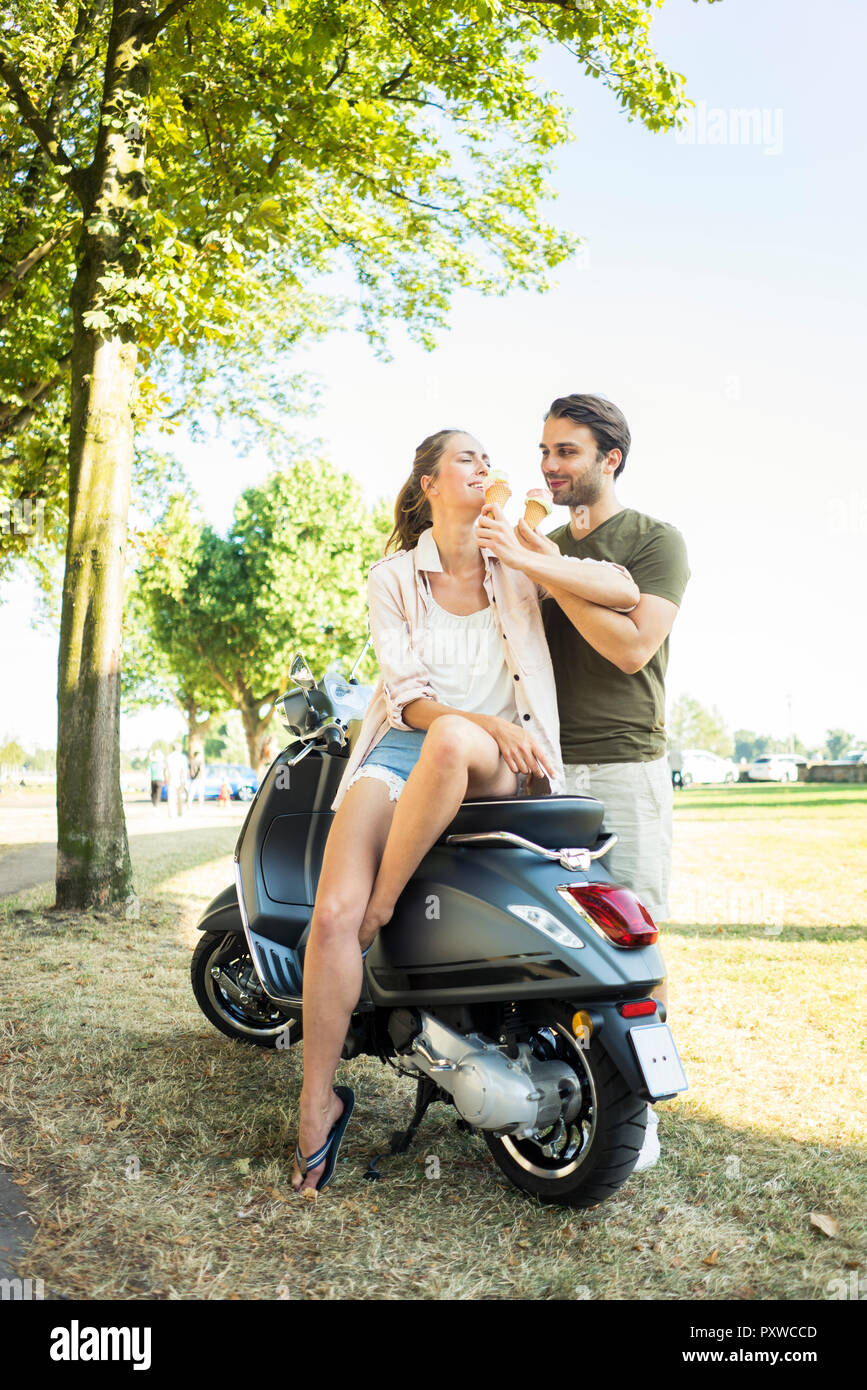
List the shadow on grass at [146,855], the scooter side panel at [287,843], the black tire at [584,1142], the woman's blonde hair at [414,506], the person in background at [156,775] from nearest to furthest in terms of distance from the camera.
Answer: the black tire at [584,1142] → the woman's blonde hair at [414,506] → the scooter side panel at [287,843] → the shadow on grass at [146,855] → the person in background at [156,775]

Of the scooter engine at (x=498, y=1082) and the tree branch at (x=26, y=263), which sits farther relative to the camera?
the tree branch at (x=26, y=263)

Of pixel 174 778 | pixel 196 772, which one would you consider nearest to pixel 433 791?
pixel 174 778

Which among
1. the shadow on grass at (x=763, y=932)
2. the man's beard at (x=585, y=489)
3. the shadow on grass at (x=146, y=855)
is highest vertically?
the man's beard at (x=585, y=489)

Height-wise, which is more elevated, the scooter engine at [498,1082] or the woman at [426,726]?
the woman at [426,726]

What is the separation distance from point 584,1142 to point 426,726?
3.65ft

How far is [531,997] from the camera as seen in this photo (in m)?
2.62

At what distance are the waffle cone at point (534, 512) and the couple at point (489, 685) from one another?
0.07 metres

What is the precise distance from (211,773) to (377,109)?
3614 cm

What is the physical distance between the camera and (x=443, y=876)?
2842 mm

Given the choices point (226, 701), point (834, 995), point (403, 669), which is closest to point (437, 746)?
point (403, 669)

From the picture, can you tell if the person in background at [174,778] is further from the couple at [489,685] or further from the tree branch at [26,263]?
the couple at [489,685]

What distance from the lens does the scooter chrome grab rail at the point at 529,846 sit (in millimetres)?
2727

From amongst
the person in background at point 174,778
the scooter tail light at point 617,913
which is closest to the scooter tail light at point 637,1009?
the scooter tail light at point 617,913

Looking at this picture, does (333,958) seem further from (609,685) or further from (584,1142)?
(609,685)
